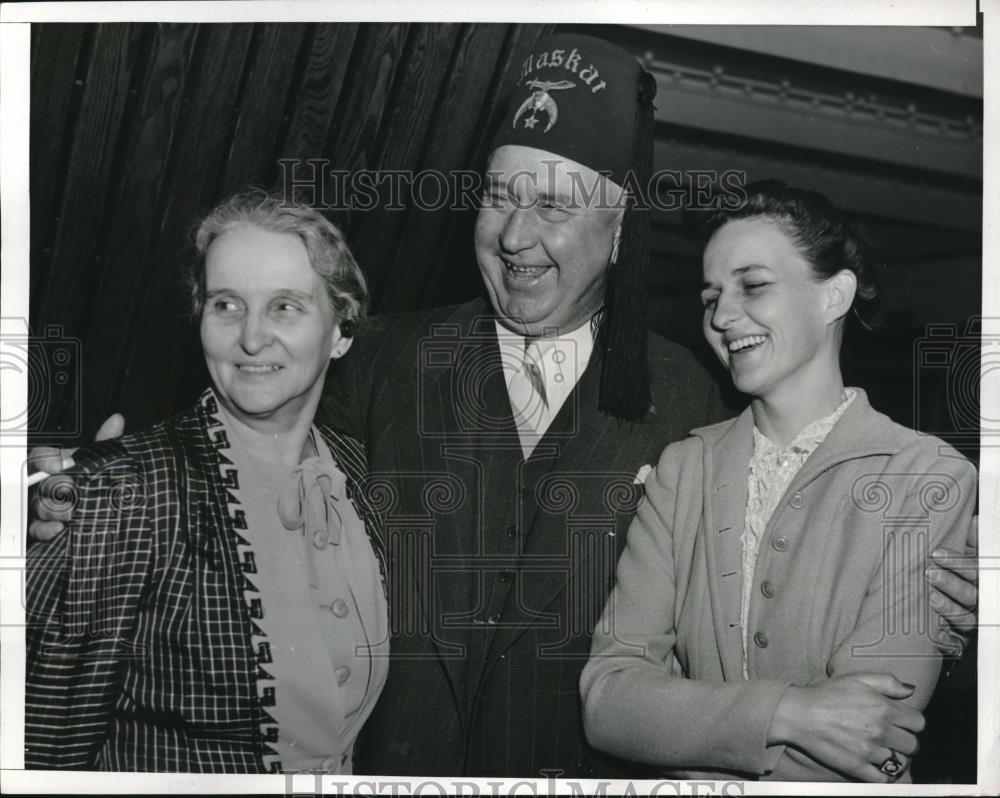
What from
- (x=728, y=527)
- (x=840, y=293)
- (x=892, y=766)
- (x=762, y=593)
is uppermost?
(x=840, y=293)

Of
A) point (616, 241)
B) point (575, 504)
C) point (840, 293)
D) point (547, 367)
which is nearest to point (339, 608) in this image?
point (575, 504)

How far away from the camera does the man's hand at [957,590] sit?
2.71m

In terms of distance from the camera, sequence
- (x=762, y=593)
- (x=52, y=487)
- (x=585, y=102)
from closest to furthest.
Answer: (x=762, y=593) → (x=585, y=102) → (x=52, y=487)

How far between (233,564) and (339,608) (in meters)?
0.29

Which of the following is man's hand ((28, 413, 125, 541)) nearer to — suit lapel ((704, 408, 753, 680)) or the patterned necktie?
the patterned necktie

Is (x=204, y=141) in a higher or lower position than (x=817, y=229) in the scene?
higher

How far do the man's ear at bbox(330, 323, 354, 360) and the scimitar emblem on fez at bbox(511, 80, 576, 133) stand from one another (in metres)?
0.70

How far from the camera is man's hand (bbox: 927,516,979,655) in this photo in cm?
271

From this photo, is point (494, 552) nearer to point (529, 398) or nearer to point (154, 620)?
point (529, 398)

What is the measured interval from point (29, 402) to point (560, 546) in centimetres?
147

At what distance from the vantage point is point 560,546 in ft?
8.94

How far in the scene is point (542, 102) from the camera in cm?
273

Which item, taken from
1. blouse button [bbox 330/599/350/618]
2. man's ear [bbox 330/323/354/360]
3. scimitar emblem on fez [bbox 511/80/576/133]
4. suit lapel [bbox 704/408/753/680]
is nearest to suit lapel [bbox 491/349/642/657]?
suit lapel [bbox 704/408/753/680]

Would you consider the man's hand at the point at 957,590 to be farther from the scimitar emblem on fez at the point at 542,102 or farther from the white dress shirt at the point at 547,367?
the scimitar emblem on fez at the point at 542,102
